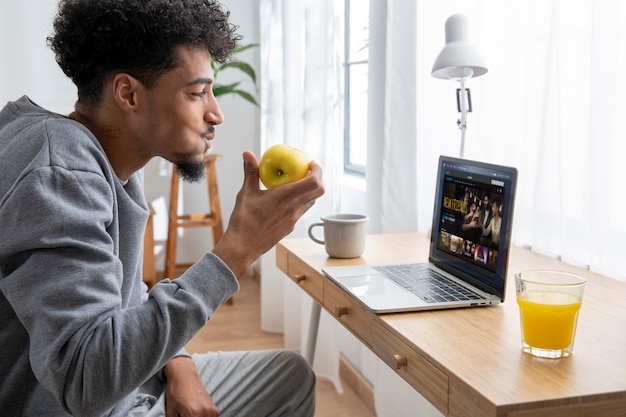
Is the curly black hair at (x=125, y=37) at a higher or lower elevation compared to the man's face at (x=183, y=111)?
higher

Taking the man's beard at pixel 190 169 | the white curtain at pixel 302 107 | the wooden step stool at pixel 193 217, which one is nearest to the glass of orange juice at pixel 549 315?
the man's beard at pixel 190 169

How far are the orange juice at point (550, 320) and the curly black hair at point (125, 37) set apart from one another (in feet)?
2.17

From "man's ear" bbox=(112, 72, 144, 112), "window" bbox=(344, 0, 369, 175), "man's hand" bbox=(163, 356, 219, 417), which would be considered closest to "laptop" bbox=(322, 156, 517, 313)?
"man's hand" bbox=(163, 356, 219, 417)

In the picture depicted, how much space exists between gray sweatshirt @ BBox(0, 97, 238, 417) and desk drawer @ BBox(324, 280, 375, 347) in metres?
0.31

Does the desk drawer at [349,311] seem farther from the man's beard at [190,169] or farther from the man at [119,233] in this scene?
the man's beard at [190,169]

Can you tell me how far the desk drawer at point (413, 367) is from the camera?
3.21 feet

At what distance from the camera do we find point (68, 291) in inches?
35.3

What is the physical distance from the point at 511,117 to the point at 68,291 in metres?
1.14

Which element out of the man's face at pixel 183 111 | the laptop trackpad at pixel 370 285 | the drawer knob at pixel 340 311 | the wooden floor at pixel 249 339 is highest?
the man's face at pixel 183 111

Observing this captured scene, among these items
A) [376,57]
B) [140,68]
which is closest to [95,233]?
[140,68]

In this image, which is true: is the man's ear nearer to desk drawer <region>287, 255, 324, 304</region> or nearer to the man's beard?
the man's beard

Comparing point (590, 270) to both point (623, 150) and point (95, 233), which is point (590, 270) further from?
point (95, 233)

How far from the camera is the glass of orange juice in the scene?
38.1 inches

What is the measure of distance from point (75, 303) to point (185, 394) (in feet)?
1.50
